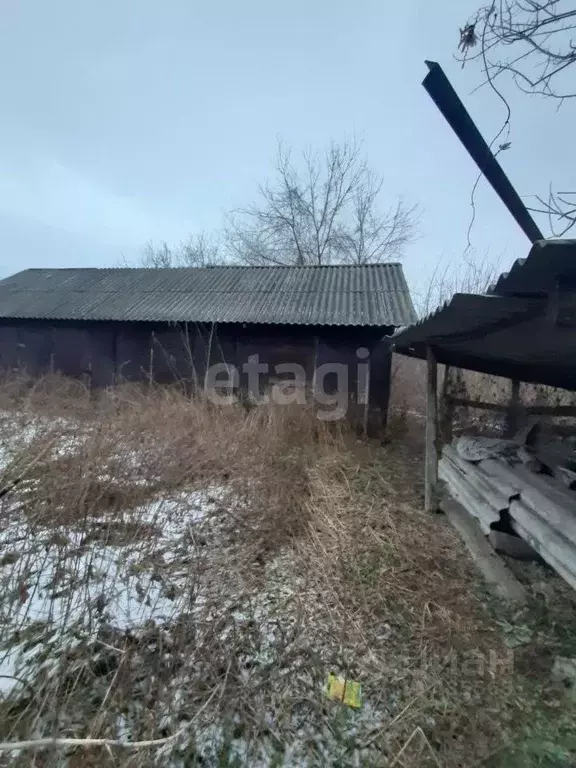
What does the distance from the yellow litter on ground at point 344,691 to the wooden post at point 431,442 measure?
2724 millimetres

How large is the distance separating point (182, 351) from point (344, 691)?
27.3 ft

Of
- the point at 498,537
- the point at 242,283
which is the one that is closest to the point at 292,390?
the point at 242,283

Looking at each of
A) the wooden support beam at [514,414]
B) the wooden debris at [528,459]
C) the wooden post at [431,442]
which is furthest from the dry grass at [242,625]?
the wooden support beam at [514,414]

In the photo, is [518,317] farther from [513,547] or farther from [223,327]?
[223,327]

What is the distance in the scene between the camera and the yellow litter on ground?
208 cm

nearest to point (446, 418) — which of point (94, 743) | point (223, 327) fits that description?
point (223, 327)

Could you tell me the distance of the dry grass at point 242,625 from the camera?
185cm

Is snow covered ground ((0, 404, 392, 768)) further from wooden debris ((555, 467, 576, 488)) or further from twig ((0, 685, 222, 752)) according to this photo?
wooden debris ((555, 467, 576, 488))

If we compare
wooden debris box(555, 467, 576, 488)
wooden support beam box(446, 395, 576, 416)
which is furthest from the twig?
wooden support beam box(446, 395, 576, 416)

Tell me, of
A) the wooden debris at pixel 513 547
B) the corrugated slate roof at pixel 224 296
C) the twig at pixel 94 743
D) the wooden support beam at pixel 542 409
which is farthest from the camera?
the corrugated slate roof at pixel 224 296

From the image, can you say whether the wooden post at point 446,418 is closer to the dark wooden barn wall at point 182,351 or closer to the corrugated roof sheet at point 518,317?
the dark wooden barn wall at point 182,351

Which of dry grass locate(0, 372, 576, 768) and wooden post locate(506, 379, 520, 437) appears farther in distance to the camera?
wooden post locate(506, 379, 520, 437)

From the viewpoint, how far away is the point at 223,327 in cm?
923

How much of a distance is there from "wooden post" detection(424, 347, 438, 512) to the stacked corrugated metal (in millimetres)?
261
